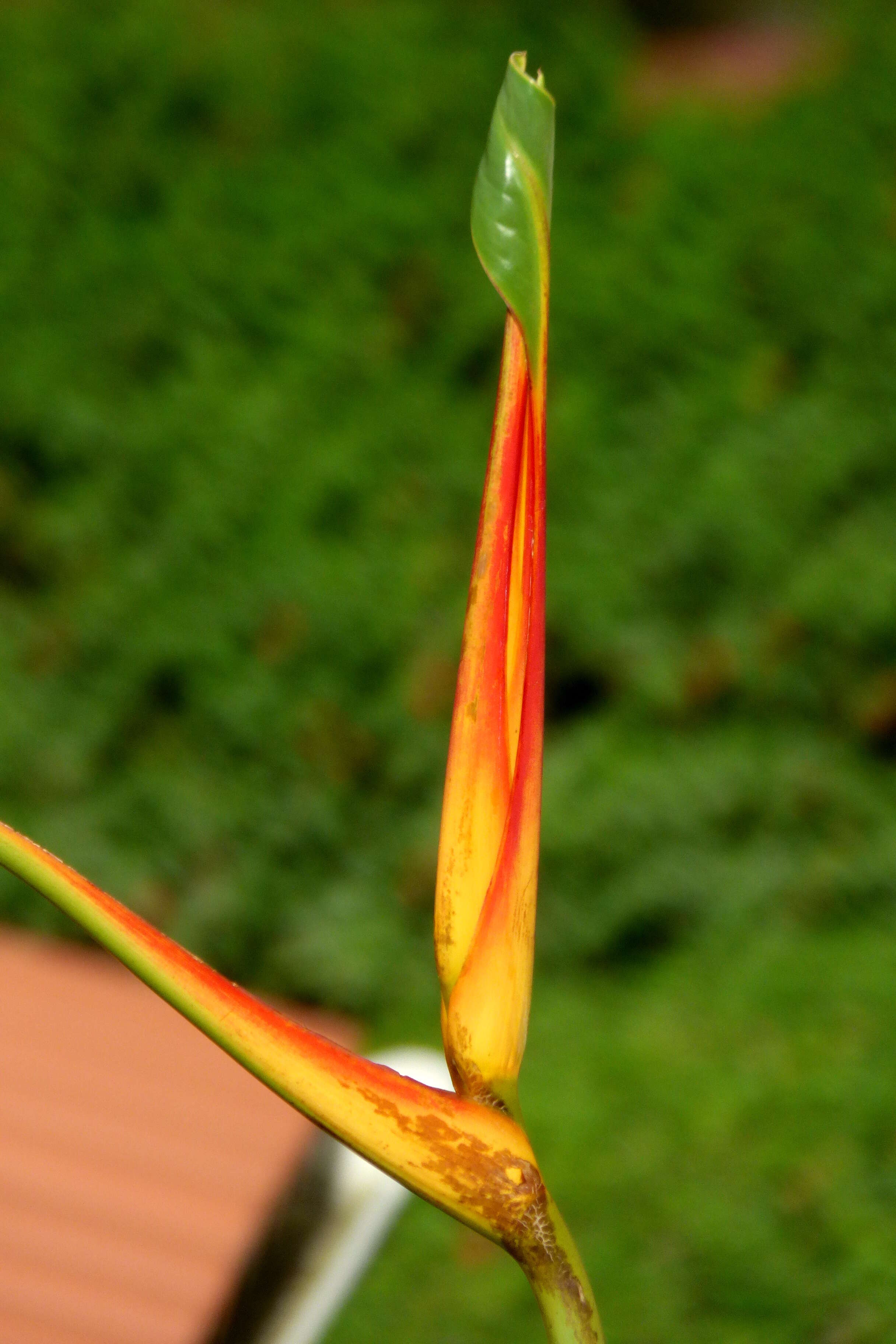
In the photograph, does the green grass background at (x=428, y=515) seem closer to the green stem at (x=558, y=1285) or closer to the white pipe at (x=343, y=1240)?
the white pipe at (x=343, y=1240)

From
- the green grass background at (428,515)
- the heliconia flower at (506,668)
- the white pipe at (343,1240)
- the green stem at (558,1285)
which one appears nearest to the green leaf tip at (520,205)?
the heliconia flower at (506,668)

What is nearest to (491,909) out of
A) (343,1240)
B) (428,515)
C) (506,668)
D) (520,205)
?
(506,668)

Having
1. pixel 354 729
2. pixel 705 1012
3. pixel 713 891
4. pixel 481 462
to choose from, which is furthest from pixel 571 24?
pixel 705 1012

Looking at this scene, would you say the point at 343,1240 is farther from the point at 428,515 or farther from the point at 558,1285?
the point at 428,515

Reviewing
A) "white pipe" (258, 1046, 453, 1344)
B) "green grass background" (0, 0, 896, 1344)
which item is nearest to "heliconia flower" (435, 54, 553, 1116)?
"white pipe" (258, 1046, 453, 1344)

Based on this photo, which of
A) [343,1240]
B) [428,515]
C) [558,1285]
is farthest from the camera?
[428,515]

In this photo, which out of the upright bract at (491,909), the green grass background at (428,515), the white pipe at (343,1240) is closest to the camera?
the upright bract at (491,909)
